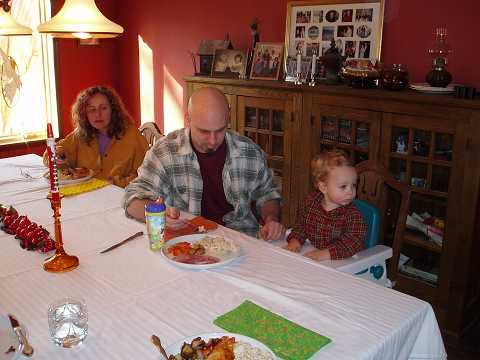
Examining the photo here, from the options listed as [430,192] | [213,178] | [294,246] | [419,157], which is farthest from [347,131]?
[294,246]

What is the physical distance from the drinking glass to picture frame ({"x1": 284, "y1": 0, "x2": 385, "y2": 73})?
2.36 meters

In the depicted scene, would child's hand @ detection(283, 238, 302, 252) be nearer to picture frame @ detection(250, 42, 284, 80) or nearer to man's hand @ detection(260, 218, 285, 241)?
man's hand @ detection(260, 218, 285, 241)

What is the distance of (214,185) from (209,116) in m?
0.34

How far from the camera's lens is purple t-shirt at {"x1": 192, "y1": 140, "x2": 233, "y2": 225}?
217cm

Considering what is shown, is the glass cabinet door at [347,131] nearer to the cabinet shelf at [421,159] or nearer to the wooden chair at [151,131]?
the cabinet shelf at [421,159]

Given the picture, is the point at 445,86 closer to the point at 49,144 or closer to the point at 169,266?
the point at 169,266

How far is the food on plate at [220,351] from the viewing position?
0.98 metres

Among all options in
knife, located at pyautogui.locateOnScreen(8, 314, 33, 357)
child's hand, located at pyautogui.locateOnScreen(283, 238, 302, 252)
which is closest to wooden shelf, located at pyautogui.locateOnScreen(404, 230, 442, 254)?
child's hand, located at pyautogui.locateOnScreen(283, 238, 302, 252)

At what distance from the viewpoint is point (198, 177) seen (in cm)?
213

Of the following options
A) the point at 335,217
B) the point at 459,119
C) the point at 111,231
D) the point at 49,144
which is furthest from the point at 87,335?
the point at 459,119

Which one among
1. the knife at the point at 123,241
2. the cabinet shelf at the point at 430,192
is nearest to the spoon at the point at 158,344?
the knife at the point at 123,241

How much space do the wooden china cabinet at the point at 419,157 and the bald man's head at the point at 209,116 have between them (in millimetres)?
973

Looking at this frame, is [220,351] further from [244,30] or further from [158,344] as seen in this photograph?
[244,30]

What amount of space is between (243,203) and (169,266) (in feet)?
2.44
